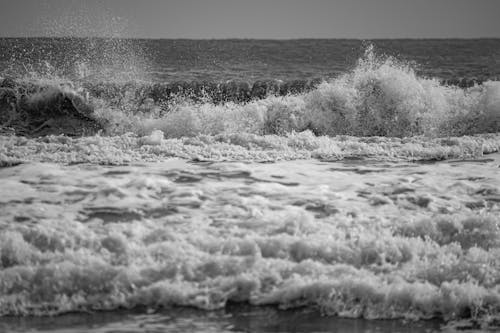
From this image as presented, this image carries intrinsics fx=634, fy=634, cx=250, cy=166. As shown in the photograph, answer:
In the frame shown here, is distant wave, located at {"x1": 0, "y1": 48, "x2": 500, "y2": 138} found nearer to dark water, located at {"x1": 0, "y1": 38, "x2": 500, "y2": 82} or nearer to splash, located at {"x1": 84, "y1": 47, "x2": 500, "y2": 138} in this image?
splash, located at {"x1": 84, "y1": 47, "x2": 500, "y2": 138}

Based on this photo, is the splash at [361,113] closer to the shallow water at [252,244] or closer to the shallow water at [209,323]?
the shallow water at [252,244]

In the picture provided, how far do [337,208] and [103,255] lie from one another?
2.03 m

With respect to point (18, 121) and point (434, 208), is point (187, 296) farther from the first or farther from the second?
point (18, 121)

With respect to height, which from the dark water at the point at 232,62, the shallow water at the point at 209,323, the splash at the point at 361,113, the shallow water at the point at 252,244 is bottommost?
the shallow water at the point at 209,323

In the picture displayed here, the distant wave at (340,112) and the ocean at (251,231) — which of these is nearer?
the ocean at (251,231)

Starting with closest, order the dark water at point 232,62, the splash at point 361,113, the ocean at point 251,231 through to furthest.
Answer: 1. the ocean at point 251,231
2. the splash at point 361,113
3. the dark water at point 232,62

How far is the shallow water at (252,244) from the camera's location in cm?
372

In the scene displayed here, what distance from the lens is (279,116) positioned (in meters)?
11.6

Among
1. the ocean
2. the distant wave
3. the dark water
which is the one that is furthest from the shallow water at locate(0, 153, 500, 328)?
the dark water

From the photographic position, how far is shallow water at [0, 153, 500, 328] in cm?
372

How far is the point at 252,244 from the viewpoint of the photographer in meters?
4.28

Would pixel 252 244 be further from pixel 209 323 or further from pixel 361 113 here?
pixel 361 113

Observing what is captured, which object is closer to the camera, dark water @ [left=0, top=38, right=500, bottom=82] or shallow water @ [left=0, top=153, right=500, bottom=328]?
shallow water @ [left=0, top=153, right=500, bottom=328]

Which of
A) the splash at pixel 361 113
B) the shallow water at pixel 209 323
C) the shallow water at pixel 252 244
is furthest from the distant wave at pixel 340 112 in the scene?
the shallow water at pixel 209 323
